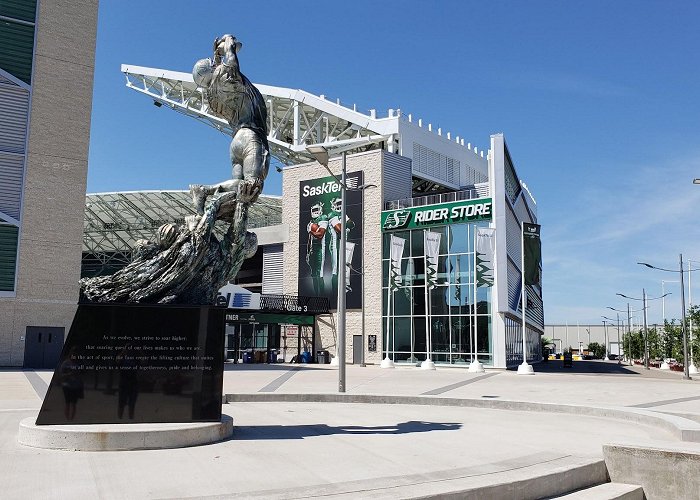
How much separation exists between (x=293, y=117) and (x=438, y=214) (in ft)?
53.3

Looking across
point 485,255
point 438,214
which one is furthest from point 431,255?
point 438,214

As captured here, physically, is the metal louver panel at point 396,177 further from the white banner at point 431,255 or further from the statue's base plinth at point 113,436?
the statue's base plinth at point 113,436

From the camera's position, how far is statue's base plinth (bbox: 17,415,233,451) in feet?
27.6

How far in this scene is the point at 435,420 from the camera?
42.9ft

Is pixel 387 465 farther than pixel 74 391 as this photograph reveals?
No

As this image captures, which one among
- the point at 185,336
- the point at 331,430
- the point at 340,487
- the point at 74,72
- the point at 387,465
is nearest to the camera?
A: the point at 340,487

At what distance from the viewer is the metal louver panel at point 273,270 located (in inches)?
2031

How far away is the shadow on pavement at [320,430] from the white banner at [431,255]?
28772mm

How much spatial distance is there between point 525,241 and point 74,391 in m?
33.7

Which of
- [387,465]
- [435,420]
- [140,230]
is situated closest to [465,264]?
[435,420]

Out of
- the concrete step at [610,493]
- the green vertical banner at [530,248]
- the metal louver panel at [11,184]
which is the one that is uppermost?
the metal louver panel at [11,184]

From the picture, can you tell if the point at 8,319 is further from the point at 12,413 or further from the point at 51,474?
the point at 51,474

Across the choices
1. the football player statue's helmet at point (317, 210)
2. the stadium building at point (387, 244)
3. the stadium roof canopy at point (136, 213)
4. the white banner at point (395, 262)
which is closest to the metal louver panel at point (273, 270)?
the stadium building at point (387, 244)

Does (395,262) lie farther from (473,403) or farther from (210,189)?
(210,189)
